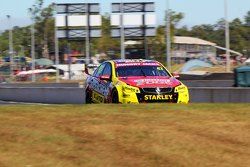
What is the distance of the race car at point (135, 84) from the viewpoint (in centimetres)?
1421

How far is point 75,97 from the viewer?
2512 centimetres

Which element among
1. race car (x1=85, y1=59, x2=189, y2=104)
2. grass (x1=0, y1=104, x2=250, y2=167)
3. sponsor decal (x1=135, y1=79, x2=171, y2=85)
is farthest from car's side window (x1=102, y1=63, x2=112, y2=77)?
grass (x1=0, y1=104, x2=250, y2=167)

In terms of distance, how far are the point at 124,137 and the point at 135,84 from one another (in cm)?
615

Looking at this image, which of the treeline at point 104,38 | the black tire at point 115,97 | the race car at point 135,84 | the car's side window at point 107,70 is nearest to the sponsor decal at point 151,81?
the race car at point 135,84

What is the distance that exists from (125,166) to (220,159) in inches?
49.2

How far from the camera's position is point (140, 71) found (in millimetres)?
15477

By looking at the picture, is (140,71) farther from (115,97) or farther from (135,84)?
(115,97)

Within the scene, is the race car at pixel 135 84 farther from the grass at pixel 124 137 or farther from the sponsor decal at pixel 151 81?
the grass at pixel 124 137

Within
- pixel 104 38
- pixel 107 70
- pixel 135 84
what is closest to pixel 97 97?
pixel 107 70

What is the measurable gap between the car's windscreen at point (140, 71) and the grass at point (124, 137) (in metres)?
4.87

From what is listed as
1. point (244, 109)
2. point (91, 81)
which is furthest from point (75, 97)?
point (244, 109)

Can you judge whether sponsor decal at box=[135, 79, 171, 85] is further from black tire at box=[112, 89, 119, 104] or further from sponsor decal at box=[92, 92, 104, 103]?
sponsor decal at box=[92, 92, 104, 103]

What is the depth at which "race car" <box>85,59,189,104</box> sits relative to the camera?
14.2 meters

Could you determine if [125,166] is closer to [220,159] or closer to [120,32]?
[220,159]
